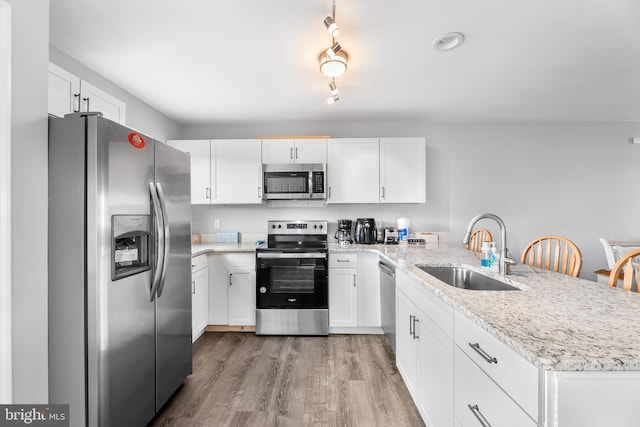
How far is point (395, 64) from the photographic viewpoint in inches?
90.4

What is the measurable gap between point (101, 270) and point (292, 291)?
195 centimetres

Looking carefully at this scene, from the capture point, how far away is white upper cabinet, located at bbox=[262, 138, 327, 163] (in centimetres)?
348

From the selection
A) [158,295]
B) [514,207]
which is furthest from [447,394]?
[514,207]

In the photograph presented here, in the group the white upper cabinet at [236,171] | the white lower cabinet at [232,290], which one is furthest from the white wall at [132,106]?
the white lower cabinet at [232,290]

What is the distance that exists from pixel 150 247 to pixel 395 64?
214 cm

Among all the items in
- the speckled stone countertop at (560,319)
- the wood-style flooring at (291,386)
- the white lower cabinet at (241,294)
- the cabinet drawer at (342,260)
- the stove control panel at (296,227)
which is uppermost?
the stove control panel at (296,227)

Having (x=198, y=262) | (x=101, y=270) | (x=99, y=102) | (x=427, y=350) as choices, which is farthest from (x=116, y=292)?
(x=427, y=350)

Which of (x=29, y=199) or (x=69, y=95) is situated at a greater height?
(x=69, y=95)

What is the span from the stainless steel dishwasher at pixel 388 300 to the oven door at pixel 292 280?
569 mm

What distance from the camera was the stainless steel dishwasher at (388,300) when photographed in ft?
8.10

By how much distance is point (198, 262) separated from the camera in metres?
2.95

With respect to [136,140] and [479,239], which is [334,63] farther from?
[479,239]

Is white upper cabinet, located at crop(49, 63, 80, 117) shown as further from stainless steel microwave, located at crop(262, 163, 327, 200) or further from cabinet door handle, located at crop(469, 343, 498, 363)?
cabinet door handle, located at crop(469, 343, 498, 363)

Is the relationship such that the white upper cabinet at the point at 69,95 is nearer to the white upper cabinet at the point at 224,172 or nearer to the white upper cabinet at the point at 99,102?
the white upper cabinet at the point at 99,102
